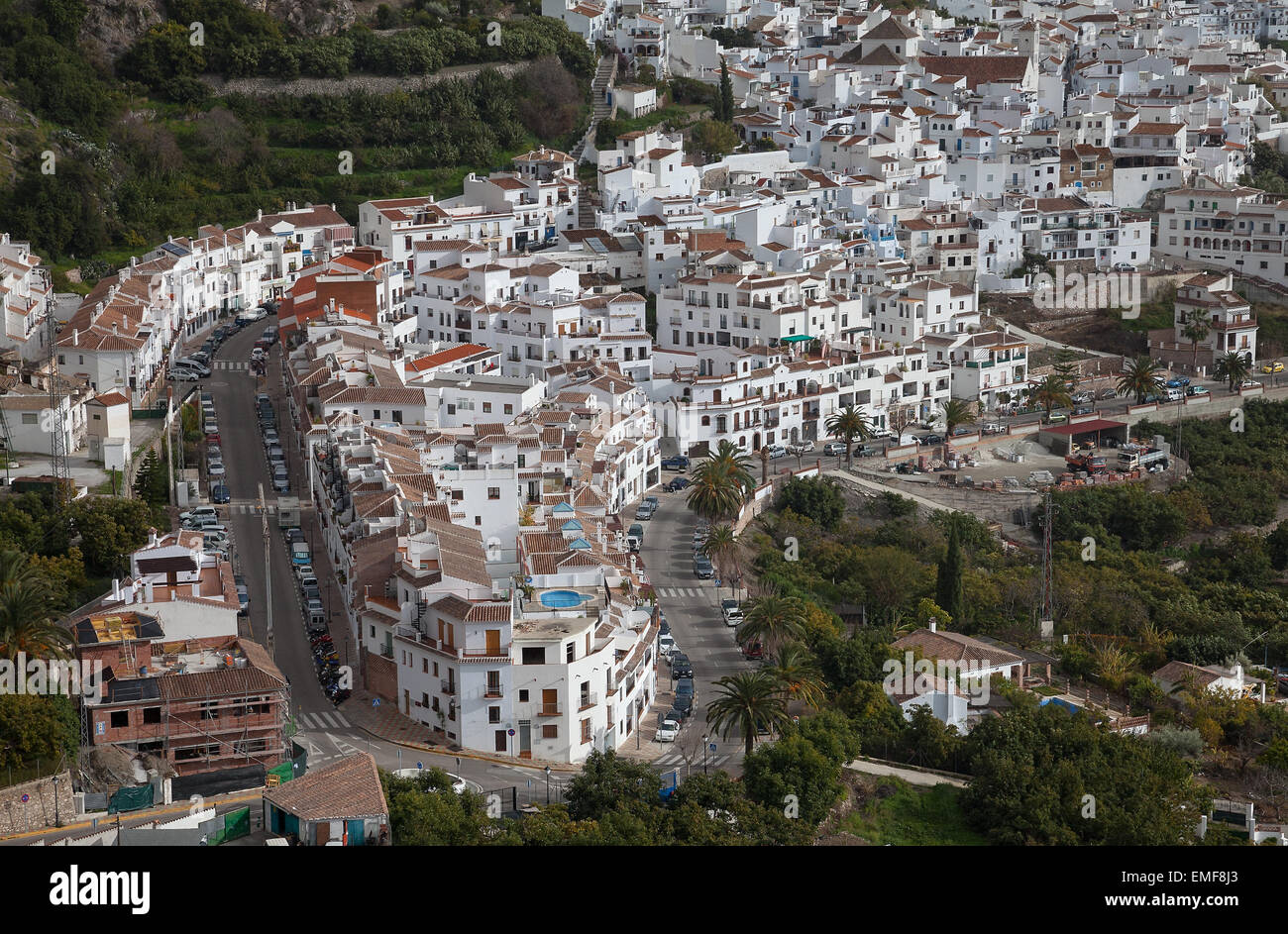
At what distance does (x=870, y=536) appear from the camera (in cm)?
3369

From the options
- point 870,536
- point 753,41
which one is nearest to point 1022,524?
point 870,536

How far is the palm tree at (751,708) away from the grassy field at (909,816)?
4.75 ft

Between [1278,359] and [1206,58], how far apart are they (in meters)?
21.5

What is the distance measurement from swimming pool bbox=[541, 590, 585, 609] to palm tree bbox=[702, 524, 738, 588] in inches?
282

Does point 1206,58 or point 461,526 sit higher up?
point 1206,58

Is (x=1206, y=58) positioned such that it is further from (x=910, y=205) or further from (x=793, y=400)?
(x=793, y=400)

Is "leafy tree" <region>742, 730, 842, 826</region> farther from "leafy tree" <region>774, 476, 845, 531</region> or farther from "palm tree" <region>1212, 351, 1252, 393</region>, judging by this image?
"palm tree" <region>1212, 351, 1252, 393</region>

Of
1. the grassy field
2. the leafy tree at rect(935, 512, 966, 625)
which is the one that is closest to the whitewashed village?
the leafy tree at rect(935, 512, 966, 625)

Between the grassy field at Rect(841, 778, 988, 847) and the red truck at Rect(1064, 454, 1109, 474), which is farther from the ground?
the red truck at Rect(1064, 454, 1109, 474)

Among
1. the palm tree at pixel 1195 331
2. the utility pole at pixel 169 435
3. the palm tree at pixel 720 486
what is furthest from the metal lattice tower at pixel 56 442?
the palm tree at pixel 1195 331

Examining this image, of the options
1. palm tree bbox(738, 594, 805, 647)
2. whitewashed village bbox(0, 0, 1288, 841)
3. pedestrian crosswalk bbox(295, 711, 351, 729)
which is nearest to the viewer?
pedestrian crosswalk bbox(295, 711, 351, 729)

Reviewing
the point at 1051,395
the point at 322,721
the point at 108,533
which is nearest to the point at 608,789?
the point at 322,721

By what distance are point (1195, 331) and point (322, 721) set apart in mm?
29767

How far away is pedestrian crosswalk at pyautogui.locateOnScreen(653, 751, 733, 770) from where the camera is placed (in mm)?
21703
